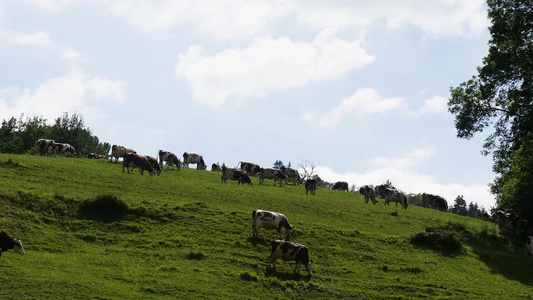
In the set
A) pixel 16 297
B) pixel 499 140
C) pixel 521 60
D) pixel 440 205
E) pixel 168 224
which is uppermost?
pixel 521 60

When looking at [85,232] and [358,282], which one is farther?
[85,232]

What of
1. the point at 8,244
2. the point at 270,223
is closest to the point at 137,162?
the point at 270,223

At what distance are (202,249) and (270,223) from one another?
4264 mm

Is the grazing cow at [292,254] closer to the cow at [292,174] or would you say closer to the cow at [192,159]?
the cow at [292,174]

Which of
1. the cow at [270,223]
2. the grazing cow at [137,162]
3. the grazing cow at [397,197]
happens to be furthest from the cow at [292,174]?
the cow at [270,223]

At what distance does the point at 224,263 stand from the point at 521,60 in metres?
26.2

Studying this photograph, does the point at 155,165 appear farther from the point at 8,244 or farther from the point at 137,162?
the point at 8,244

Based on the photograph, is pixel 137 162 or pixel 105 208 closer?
pixel 105 208

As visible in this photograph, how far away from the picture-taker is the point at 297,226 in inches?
1286

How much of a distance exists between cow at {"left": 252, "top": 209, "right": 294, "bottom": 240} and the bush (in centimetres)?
730

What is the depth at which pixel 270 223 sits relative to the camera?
29.7 m

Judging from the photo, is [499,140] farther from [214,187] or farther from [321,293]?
[321,293]

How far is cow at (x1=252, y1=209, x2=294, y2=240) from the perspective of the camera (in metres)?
29.7

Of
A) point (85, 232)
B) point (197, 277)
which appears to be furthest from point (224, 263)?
point (85, 232)
